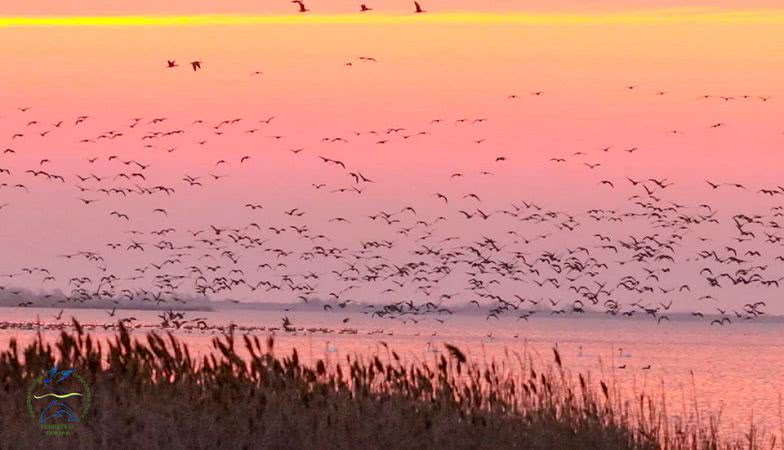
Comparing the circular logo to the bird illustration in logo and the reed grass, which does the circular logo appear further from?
the reed grass

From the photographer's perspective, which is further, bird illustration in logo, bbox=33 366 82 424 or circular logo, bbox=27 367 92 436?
bird illustration in logo, bbox=33 366 82 424

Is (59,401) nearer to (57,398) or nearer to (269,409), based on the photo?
(57,398)

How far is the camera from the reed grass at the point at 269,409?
18766 mm

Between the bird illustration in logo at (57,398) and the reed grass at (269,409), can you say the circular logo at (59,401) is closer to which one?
the bird illustration in logo at (57,398)

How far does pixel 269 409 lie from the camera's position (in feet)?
64.5

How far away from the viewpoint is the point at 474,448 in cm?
2058

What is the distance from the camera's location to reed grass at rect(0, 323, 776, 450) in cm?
A: 1877

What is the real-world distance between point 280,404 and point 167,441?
5.91 ft

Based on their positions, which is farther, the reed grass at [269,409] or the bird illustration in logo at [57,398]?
the bird illustration in logo at [57,398]

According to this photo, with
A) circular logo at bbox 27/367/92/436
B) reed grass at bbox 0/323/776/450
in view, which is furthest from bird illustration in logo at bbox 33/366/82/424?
reed grass at bbox 0/323/776/450

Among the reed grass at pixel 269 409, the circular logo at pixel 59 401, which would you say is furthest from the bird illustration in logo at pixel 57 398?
the reed grass at pixel 269 409

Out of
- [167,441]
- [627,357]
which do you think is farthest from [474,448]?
[627,357]

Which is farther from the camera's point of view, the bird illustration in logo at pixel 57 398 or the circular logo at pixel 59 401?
the bird illustration in logo at pixel 57 398

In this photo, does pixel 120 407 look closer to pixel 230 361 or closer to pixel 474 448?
pixel 230 361
